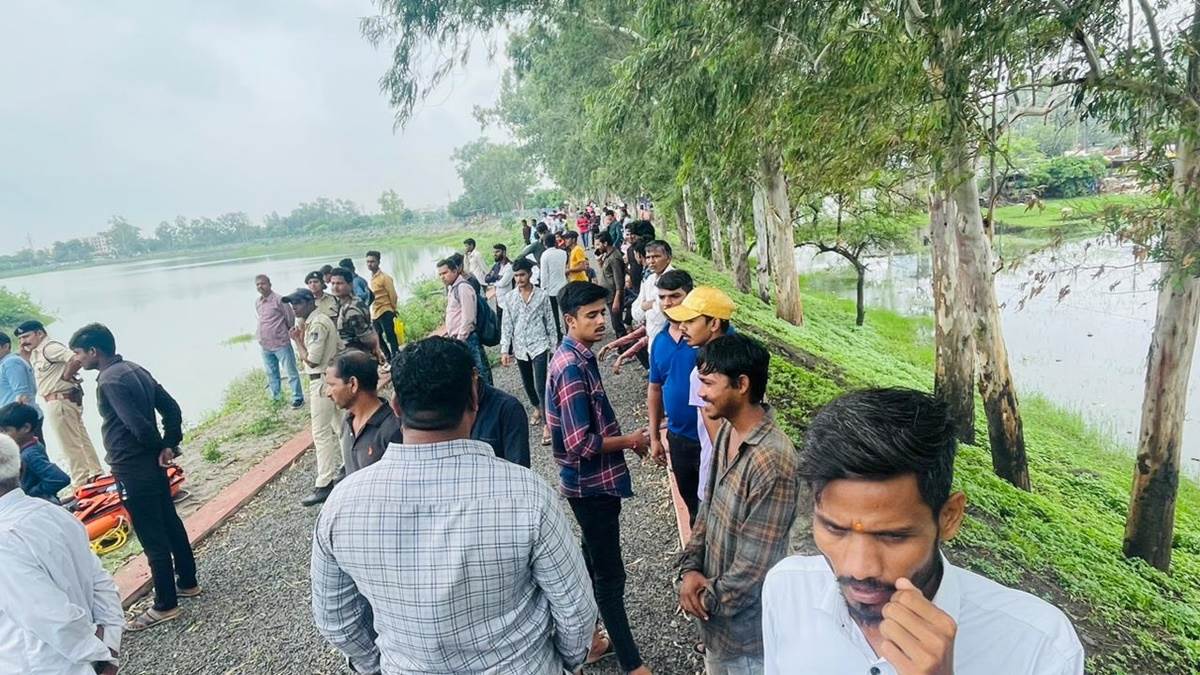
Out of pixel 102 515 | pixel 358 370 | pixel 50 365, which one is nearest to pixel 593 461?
pixel 358 370

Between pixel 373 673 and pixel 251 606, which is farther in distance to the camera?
pixel 251 606

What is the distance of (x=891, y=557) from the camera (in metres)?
0.97

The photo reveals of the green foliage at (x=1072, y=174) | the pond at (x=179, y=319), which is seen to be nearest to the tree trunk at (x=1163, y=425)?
the pond at (x=179, y=319)

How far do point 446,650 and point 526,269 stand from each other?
4002 millimetres

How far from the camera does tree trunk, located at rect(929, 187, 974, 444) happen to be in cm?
642

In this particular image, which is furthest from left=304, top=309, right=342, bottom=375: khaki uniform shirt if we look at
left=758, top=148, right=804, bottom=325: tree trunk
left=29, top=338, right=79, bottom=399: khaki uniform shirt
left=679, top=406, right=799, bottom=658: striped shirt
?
left=758, top=148, right=804, bottom=325: tree trunk

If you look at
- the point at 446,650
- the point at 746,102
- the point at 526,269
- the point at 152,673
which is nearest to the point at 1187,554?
the point at 746,102

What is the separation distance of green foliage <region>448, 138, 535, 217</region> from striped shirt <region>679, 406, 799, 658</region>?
74092 mm

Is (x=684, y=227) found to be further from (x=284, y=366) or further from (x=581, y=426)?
(x=581, y=426)

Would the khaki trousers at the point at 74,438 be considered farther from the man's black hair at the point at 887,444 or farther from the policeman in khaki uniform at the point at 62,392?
the man's black hair at the point at 887,444

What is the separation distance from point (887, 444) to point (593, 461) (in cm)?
162

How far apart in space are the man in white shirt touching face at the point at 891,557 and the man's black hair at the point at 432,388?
0.88 m

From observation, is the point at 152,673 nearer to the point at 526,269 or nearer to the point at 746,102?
the point at 526,269

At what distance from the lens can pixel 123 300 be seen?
122ft
